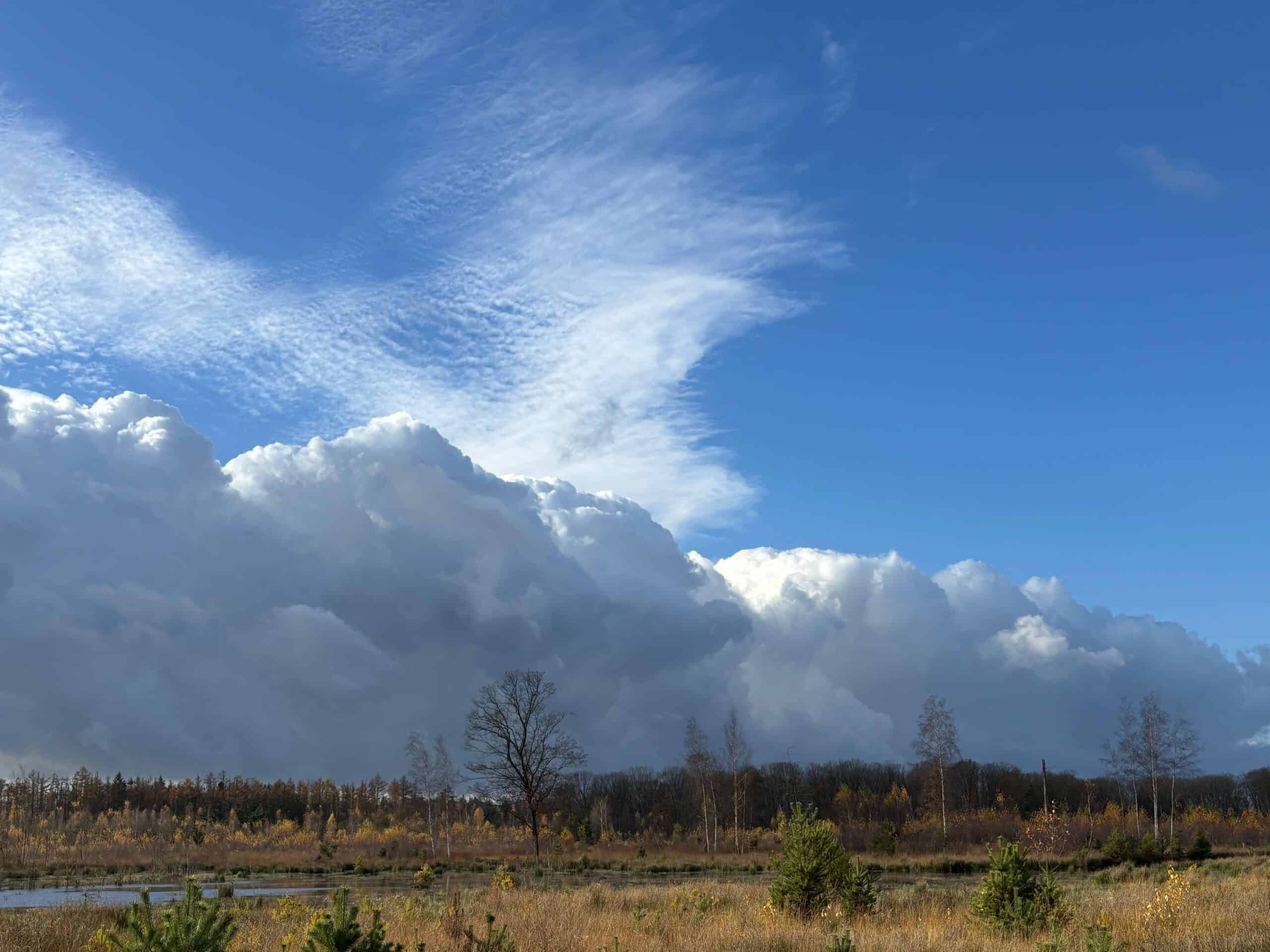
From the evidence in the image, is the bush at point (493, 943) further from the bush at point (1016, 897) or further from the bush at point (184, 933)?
the bush at point (1016, 897)

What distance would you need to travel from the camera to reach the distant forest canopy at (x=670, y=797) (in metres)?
138

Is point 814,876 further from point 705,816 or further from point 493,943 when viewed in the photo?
point 705,816

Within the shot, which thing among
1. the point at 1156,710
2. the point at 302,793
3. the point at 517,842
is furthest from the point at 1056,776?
the point at 302,793

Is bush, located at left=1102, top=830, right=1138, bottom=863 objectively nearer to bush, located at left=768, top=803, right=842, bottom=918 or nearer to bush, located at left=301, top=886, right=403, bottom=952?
bush, located at left=768, top=803, right=842, bottom=918

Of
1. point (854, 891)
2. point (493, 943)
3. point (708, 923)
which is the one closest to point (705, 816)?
point (854, 891)

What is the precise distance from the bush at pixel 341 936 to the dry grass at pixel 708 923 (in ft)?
15.2

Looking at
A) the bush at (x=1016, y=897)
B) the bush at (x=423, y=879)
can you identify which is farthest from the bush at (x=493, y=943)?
the bush at (x=423, y=879)

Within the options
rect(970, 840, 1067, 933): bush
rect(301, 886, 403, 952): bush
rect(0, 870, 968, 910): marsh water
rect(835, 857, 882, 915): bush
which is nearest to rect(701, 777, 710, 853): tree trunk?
rect(0, 870, 968, 910): marsh water

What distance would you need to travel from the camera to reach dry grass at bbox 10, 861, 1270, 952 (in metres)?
16.1

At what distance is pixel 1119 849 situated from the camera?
59.9 m

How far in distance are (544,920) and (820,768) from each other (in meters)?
163

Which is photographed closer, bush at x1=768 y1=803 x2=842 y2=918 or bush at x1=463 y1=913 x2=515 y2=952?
bush at x1=463 y1=913 x2=515 y2=952

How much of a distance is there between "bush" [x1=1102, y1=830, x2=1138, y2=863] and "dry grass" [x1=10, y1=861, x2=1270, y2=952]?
3373cm

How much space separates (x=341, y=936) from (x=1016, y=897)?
47.1ft
